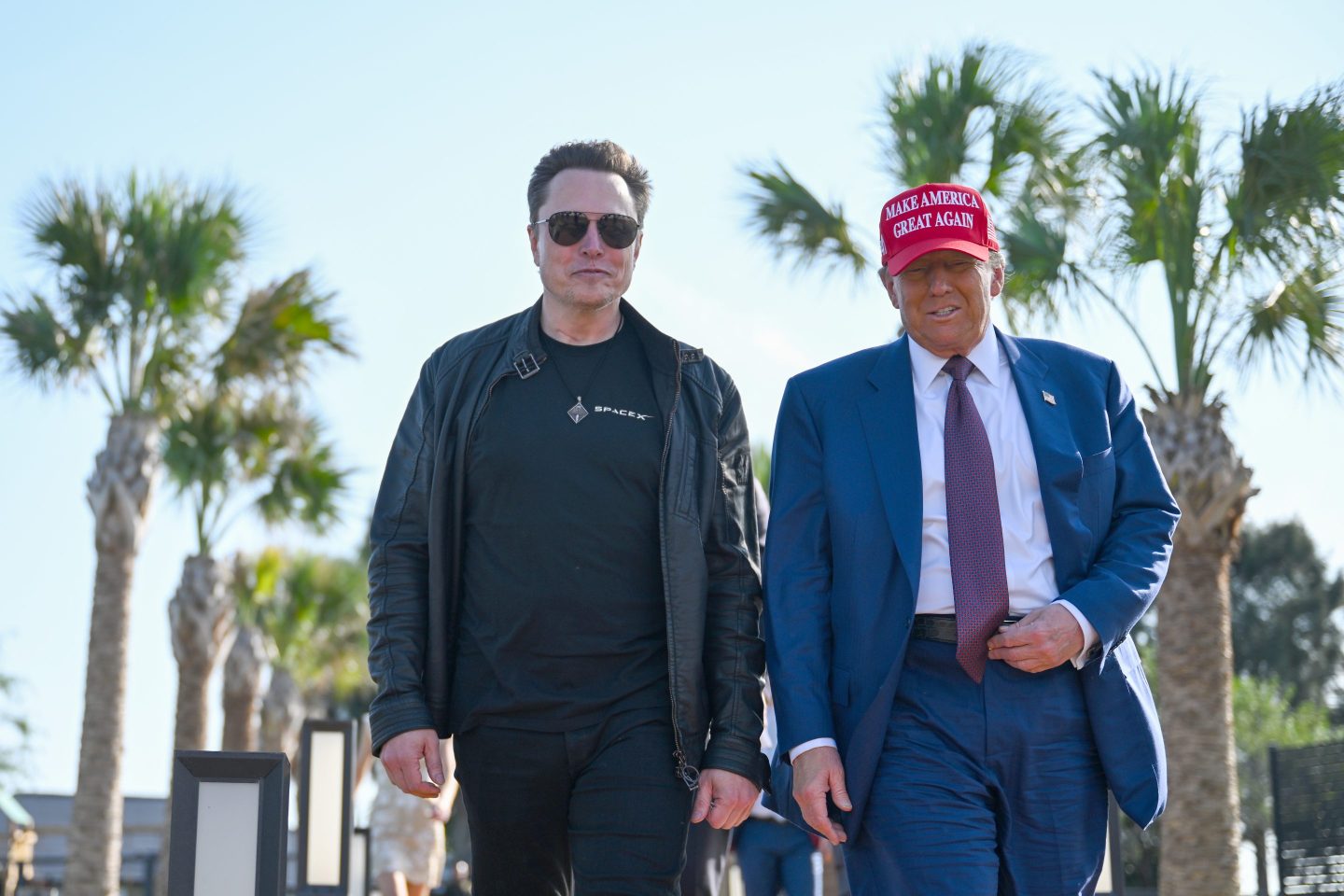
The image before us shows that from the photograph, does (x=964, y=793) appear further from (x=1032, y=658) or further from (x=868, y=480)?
(x=868, y=480)

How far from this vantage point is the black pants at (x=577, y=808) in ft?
11.9

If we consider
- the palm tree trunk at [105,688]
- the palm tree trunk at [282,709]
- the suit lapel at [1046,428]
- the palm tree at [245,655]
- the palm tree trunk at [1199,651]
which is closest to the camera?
the suit lapel at [1046,428]

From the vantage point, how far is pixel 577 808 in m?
3.72

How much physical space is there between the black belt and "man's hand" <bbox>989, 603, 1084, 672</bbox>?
0.23 feet

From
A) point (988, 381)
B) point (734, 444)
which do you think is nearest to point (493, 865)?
point (734, 444)

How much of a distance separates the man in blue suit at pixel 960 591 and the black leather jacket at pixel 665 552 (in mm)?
163

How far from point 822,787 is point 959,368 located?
1.07 meters

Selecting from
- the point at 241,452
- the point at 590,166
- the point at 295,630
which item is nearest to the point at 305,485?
the point at 241,452

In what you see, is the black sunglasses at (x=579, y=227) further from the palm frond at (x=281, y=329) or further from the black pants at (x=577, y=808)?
the palm frond at (x=281, y=329)

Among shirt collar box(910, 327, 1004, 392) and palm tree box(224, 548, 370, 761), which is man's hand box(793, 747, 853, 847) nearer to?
shirt collar box(910, 327, 1004, 392)

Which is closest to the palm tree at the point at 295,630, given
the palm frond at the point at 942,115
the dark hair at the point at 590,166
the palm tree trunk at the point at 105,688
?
the palm tree trunk at the point at 105,688

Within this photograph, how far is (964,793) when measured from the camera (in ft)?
11.4

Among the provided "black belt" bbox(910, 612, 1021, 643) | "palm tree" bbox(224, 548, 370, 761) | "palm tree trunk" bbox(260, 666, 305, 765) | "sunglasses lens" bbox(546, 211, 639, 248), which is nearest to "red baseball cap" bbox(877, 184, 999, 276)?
"sunglasses lens" bbox(546, 211, 639, 248)

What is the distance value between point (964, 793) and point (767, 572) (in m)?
0.72
